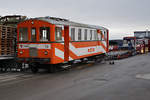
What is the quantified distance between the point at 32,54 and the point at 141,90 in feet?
24.5

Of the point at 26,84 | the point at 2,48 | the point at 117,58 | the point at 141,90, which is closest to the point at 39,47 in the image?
the point at 2,48

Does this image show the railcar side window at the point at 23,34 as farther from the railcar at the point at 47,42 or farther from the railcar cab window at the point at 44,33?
the railcar cab window at the point at 44,33

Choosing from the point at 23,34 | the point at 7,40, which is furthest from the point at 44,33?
the point at 7,40

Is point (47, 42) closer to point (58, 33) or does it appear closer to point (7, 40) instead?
point (58, 33)

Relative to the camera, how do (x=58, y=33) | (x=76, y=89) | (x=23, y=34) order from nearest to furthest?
1. (x=76, y=89)
2. (x=58, y=33)
3. (x=23, y=34)

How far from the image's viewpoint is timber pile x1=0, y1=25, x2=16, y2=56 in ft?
50.2

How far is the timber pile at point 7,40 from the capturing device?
15.3 metres

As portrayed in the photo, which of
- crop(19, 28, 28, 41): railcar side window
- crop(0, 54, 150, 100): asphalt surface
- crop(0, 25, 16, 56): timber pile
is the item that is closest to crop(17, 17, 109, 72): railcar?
crop(19, 28, 28, 41): railcar side window

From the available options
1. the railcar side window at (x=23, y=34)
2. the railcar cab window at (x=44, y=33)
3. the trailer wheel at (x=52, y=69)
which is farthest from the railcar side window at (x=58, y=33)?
the railcar side window at (x=23, y=34)

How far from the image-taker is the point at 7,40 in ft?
51.9

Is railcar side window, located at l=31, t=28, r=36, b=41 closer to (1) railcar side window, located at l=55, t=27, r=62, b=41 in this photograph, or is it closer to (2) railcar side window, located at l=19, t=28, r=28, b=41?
(2) railcar side window, located at l=19, t=28, r=28, b=41

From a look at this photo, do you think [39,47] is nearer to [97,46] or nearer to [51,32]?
[51,32]

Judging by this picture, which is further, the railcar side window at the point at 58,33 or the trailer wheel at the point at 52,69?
the trailer wheel at the point at 52,69

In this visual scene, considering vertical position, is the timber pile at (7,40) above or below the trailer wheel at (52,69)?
above
